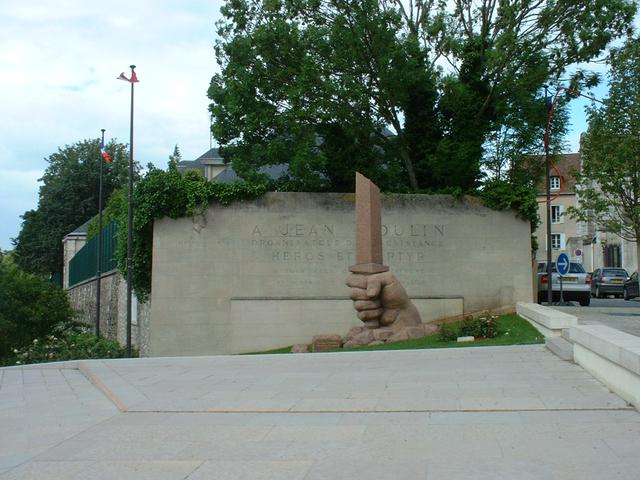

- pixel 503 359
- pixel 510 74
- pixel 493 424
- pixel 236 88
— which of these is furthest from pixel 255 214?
pixel 493 424

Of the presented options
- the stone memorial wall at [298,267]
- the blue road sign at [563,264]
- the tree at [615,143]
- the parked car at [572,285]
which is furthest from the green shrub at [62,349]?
the tree at [615,143]

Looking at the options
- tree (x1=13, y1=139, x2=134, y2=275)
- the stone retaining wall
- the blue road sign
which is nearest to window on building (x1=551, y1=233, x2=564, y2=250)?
tree (x1=13, y1=139, x2=134, y2=275)

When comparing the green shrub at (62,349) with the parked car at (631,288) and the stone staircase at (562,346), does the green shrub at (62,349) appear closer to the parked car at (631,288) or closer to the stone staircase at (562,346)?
the stone staircase at (562,346)

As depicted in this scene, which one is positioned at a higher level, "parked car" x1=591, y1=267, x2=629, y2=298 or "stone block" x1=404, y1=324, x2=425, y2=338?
"parked car" x1=591, y1=267, x2=629, y2=298

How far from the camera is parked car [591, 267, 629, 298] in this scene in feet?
141

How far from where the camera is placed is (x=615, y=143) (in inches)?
1040

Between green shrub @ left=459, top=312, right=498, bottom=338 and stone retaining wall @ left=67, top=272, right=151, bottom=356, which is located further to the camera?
stone retaining wall @ left=67, top=272, right=151, bottom=356

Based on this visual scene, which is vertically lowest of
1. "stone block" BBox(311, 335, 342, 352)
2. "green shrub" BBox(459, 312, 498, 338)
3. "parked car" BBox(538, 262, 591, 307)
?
"stone block" BBox(311, 335, 342, 352)

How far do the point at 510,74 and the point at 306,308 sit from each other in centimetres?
969

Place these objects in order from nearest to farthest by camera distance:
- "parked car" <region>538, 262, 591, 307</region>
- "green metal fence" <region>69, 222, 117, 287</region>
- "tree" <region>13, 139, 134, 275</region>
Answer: "parked car" <region>538, 262, 591, 307</region> < "green metal fence" <region>69, 222, 117, 287</region> < "tree" <region>13, 139, 134, 275</region>

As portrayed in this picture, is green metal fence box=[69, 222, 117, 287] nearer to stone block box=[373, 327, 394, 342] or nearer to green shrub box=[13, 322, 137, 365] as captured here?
green shrub box=[13, 322, 137, 365]

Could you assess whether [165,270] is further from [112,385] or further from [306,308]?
[112,385]

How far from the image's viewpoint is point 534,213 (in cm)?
2261

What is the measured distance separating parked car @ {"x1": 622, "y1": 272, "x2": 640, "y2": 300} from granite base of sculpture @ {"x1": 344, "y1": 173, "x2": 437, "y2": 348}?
26.5 meters
